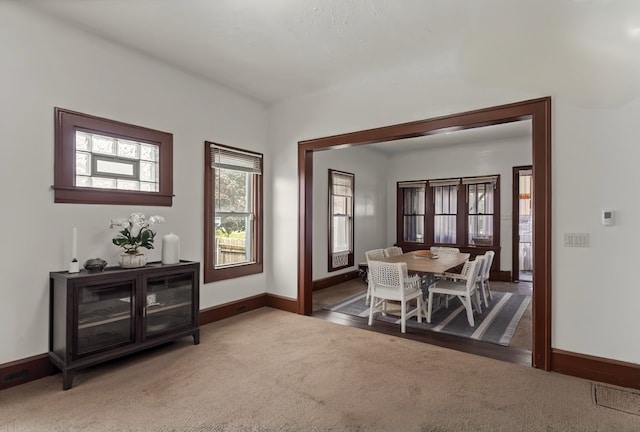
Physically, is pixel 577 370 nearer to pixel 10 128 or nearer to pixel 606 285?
pixel 606 285

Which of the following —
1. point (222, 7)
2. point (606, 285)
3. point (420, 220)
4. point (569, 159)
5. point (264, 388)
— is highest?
point (222, 7)

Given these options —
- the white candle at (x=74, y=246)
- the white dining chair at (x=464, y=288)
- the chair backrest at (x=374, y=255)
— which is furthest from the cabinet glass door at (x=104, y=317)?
the white dining chair at (x=464, y=288)

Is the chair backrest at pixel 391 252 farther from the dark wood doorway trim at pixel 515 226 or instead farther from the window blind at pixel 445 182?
the dark wood doorway trim at pixel 515 226

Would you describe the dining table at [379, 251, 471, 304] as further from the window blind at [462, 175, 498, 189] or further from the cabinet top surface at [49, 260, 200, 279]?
the cabinet top surface at [49, 260, 200, 279]

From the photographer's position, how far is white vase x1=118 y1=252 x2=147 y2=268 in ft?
9.93

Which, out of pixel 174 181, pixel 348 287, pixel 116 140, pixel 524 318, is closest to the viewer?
pixel 116 140

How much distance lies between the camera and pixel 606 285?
8.80 feet

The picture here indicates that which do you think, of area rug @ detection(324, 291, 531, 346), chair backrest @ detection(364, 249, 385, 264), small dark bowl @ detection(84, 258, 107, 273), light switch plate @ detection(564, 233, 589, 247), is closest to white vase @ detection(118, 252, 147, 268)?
small dark bowl @ detection(84, 258, 107, 273)

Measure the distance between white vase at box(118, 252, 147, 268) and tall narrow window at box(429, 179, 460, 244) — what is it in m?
6.16

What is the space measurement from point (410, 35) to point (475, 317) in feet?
11.3

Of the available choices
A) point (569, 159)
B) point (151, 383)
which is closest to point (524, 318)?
point (569, 159)

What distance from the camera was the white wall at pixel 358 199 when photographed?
20.1 feet

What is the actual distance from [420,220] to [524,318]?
3739 mm

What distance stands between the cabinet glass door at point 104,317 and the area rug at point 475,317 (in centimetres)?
263
